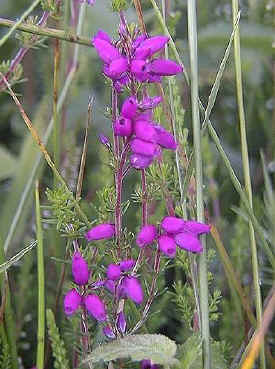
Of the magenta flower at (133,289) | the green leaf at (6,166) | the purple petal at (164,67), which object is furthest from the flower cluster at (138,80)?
the green leaf at (6,166)

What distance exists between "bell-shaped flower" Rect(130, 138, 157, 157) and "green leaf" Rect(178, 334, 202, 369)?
0.18 metres

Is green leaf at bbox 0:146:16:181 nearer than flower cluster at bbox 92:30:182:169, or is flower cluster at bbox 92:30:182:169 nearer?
flower cluster at bbox 92:30:182:169

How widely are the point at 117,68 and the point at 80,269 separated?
0.59 ft

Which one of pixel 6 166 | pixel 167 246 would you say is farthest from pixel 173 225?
pixel 6 166

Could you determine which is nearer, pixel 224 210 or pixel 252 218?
pixel 252 218

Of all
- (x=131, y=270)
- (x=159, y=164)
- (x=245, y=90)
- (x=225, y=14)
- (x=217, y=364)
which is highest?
(x=225, y=14)

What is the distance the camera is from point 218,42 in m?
1.46

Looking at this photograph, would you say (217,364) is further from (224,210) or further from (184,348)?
(224,210)

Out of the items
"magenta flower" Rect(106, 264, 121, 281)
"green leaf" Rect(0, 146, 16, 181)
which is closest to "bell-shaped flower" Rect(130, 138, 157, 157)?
"magenta flower" Rect(106, 264, 121, 281)

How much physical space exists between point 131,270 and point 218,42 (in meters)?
0.82

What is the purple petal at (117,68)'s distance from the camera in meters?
0.63

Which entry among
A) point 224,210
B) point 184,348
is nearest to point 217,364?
point 184,348

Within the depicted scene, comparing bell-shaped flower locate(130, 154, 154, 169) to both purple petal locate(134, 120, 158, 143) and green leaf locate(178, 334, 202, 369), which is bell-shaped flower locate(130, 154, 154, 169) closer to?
purple petal locate(134, 120, 158, 143)

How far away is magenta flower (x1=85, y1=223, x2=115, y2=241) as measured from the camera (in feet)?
2.23
